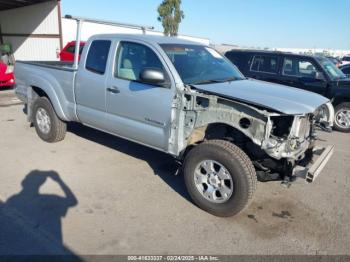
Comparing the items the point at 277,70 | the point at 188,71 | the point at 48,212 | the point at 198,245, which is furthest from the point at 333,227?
the point at 277,70

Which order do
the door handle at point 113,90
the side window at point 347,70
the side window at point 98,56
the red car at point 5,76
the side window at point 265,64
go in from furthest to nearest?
the side window at point 347,70 → the red car at point 5,76 → the side window at point 265,64 → the side window at point 98,56 → the door handle at point 113,90

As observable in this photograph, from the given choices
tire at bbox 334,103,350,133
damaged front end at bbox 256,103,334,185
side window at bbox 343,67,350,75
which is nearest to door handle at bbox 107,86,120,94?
damaged front end at bbox 256,103,334,185

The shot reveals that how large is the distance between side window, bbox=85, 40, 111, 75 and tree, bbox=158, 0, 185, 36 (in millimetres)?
30287

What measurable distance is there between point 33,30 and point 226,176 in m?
20.1

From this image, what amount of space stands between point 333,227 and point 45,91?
15.8 feet

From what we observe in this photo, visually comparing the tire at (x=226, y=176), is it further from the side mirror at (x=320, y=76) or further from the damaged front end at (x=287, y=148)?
the side mirror at (x=320, y=76)

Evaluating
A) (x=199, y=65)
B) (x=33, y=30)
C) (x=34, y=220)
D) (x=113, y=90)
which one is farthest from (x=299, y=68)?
(x=33, y=30)

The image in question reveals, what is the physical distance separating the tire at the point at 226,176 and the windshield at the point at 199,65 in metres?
0.92

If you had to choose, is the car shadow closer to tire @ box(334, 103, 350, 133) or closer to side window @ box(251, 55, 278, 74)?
side window @ box(251, 55, 278, 74)

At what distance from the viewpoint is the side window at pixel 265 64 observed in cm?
844

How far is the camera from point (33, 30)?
2003 centimetres

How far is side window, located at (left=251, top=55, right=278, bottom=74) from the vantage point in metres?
8.44

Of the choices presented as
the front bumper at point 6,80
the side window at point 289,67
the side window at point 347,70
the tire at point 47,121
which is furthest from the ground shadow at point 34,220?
the side window at point 347,70

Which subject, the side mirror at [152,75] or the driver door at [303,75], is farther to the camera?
the driver door at [303,75]
